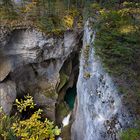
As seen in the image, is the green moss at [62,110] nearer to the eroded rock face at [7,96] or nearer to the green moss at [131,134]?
the eroded rock face at [7,96]

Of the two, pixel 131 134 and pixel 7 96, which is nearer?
pixel 131 134

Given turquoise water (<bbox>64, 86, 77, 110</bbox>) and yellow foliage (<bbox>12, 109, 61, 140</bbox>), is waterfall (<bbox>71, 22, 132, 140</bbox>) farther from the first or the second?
turquoise water (<bbox>64, 86, 77, 110</bbox>)

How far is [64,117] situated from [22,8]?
8.21m

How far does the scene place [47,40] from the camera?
60.7 ft

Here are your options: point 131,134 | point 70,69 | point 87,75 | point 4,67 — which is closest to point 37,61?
point 4,67

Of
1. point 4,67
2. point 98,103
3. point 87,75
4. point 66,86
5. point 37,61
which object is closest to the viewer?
point 98,103

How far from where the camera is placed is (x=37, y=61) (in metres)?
19.4

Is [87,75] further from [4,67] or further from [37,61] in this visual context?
[4,67]

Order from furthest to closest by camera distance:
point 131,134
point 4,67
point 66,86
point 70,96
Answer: point 70,96 → point 66,86 → point 4,67 → point 131,134

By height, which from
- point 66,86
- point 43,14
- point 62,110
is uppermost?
point 43,14

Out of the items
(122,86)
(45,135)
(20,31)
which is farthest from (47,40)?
(122,86)

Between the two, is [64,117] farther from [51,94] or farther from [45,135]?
[45,135]

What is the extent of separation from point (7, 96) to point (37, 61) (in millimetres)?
3047

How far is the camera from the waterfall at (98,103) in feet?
35.0
